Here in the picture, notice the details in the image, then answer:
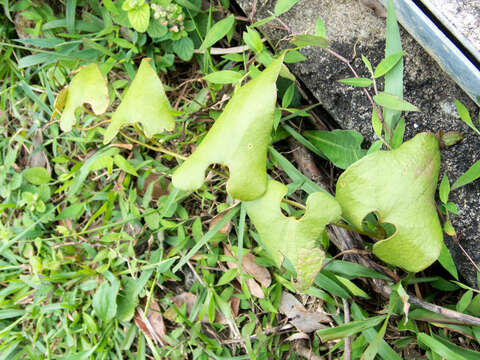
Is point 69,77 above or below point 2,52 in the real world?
above

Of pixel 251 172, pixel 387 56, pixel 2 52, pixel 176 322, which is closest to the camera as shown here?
pixel 251 172

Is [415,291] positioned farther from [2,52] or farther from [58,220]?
[2,52]

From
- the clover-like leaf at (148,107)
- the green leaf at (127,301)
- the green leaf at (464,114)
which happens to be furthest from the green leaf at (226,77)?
the green leaf at (127,301)

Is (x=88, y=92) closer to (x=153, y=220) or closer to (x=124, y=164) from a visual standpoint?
(x=124, y=164)

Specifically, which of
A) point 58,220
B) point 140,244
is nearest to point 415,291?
point 140,244

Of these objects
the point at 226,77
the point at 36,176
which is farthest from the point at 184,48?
the point at 36,176

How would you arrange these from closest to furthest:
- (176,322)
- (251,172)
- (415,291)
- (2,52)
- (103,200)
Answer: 1. (251,172)
2. (415,291)
3. (176,322)
4. (103,200)
5. (2,52)

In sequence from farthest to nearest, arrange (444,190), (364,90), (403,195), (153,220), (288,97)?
(153,220), (288,97), (364,90), (444,190), (403,195)
